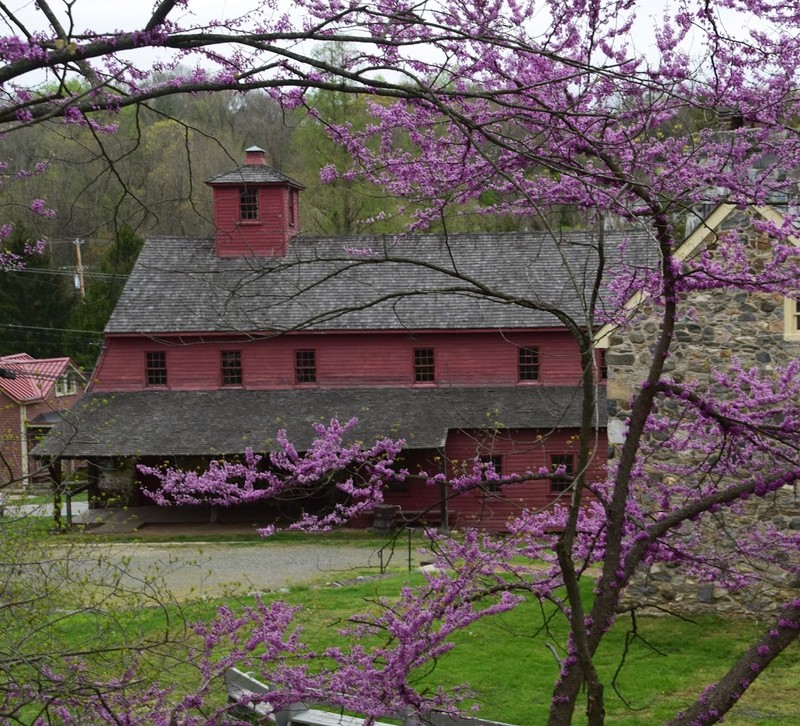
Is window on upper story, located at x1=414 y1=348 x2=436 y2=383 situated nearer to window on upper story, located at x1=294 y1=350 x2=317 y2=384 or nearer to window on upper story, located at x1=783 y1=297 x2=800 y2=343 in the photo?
window on upper story, located at x1=294 y1=350 x2=317 y2=384

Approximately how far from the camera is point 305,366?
3058 cm

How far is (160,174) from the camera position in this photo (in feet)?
152

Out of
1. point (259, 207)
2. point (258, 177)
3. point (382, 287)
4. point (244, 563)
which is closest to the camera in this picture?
point (244, 563)

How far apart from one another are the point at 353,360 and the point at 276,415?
2806 millimetres

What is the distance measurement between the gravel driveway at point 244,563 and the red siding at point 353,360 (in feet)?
19.5

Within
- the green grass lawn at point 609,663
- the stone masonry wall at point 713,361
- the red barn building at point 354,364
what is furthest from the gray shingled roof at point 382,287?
the green grass lawn at point 609,663

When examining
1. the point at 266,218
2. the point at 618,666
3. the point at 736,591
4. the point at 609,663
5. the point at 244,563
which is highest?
the point at 266,218

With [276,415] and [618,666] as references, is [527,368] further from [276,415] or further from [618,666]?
[618,666]

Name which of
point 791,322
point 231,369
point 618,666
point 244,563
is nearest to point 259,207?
point 231,369

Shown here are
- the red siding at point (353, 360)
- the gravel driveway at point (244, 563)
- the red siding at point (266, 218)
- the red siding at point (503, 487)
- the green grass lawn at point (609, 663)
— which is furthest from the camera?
the red siding at point (266, 218)

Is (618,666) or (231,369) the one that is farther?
(231,369)

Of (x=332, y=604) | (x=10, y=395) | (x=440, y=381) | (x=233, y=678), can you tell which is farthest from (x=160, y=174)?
(x=233, y=678)

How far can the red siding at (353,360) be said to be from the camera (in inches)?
1172

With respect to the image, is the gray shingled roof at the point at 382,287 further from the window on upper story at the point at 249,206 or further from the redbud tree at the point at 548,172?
the redbud tree at the point at 548,172
